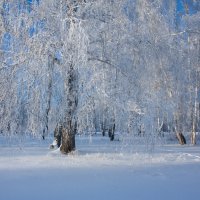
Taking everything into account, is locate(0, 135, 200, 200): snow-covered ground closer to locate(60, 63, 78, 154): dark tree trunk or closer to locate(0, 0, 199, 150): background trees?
locate(0, 0, 199, 150): background trees

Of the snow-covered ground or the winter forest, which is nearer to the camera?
the snow-covered ground

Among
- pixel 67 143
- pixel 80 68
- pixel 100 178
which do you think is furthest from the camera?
pixel 67 143

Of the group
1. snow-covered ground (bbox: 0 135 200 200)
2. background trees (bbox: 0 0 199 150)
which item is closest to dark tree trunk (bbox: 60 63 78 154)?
background trees (bbox: 0 0 199 150)

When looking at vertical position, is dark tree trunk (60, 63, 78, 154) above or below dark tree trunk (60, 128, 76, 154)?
above

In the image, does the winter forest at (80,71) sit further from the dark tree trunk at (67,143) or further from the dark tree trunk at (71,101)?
the dark tree trunk at (67,143)

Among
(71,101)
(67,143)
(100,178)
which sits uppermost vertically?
(71,101)

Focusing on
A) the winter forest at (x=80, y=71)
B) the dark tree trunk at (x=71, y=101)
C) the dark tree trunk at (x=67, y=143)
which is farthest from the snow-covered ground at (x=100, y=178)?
the dark tree trunk at (x=71, y=101)

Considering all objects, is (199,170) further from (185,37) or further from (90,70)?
(185,37)

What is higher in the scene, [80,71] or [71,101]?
[80,71]

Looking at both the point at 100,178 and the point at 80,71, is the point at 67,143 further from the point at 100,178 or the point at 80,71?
the point at 100,178

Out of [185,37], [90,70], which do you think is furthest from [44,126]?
[185,37]

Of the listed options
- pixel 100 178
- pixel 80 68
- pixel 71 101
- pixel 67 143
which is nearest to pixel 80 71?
pixel 80 68

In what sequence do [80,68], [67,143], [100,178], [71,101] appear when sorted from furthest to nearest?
[67,143] → [71,101] → [80,68] → [100,178]

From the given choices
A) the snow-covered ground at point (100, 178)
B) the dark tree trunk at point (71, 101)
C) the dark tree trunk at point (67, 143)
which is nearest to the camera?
the snow-covered ground at point (100, 178)
